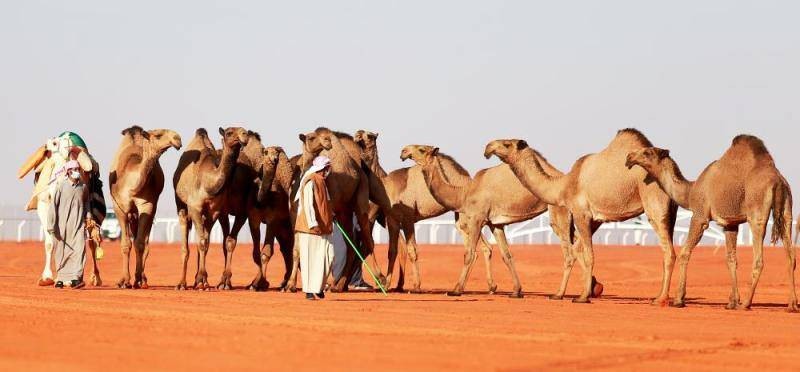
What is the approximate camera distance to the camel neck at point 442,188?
2383 cm

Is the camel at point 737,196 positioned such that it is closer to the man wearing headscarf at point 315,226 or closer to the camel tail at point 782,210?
the camel tail at point 782,210

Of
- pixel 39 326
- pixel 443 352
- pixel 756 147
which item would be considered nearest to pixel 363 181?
pixel 756 147

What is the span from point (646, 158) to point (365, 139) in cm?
636

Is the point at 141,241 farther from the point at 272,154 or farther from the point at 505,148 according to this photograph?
the point at 505,148

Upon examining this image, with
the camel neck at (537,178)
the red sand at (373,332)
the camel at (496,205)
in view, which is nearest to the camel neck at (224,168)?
the red sand at (373,332)

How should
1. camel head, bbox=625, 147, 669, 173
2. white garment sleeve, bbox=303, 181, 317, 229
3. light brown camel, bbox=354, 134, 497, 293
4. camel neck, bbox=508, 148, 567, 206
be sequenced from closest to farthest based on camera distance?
white garment sleeve, bbox=303, 181, 317, 229 → camel head, bbox=625, 147, 669, 173 → camel neck, bbox=508, 148, 567, 206 → light brown camel, bbox=354, 134, 497, 293

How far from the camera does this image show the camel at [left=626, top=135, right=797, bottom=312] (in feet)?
59.3

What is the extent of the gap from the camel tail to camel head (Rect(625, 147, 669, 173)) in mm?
2162

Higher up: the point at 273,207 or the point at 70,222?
the point at 273,207

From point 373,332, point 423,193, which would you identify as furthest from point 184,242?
point 373,332

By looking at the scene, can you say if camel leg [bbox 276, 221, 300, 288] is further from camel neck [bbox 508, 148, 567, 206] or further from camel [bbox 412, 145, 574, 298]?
camel neck [bbox 508, 148, 567, 206]

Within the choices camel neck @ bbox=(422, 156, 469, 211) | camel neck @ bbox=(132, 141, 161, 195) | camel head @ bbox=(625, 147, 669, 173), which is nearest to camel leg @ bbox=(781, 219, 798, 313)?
camel head @ bbox=(625, 147, 669, 173)

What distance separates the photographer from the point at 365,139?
973 inches

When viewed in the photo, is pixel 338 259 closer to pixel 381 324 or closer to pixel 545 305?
pixel 545 305
